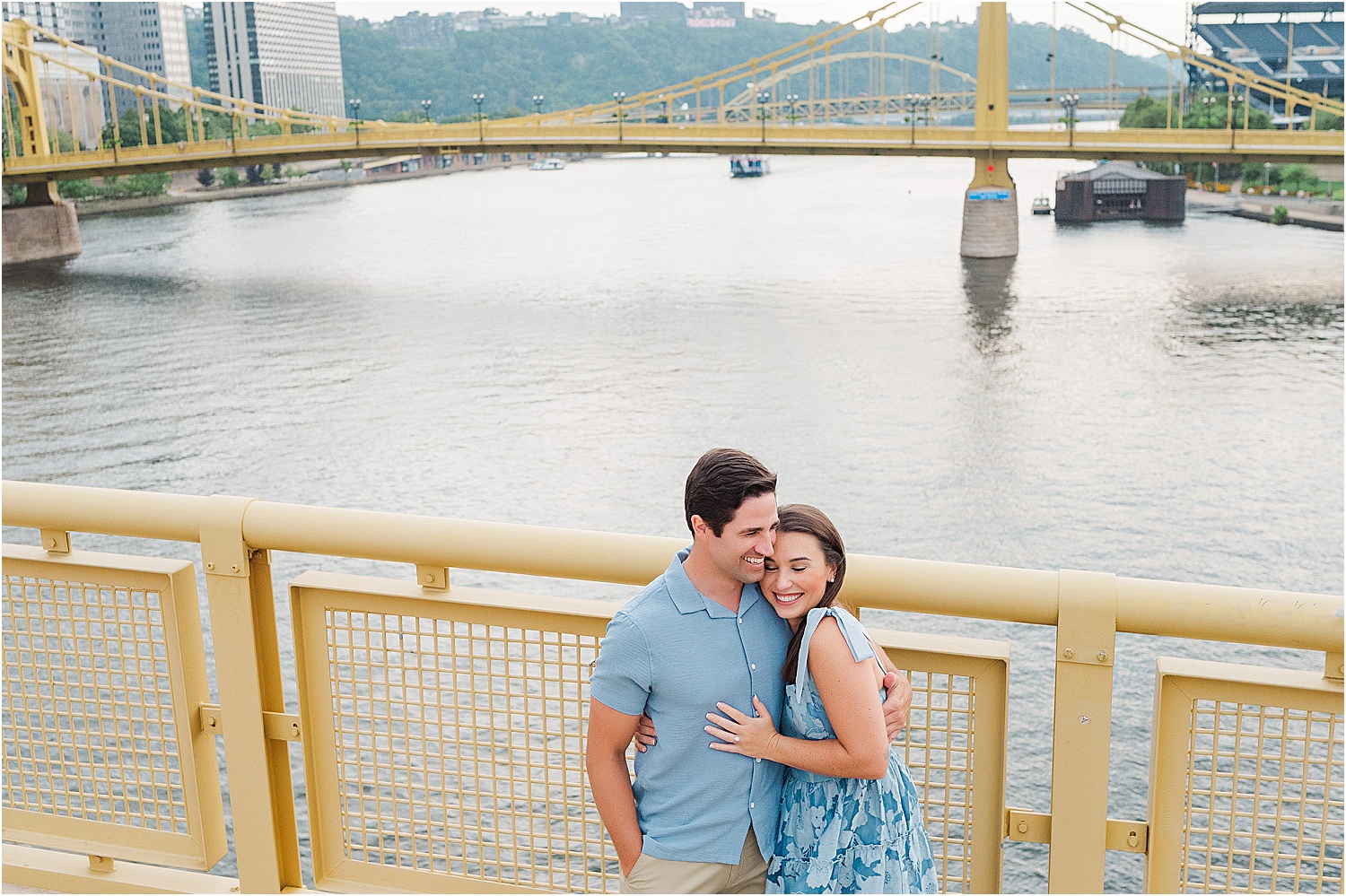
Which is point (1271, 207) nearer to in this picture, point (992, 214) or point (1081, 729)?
point (992, 214)

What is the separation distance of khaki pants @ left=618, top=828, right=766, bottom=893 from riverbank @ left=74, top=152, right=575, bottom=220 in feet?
221

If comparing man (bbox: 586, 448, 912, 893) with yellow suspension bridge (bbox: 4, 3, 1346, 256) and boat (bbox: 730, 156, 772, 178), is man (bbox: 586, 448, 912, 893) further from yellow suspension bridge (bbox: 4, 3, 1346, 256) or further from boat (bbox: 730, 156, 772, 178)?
boat (bbox: 730, 156, 772, 178)

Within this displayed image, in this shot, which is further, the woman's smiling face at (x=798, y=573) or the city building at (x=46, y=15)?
the city building at (x=46, y=15)

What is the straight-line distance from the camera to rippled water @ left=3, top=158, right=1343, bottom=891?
56.3 ft

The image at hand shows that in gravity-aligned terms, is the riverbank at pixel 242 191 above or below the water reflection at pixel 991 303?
above

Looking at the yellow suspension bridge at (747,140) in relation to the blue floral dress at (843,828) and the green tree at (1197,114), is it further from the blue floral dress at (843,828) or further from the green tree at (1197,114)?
the blue floral dress at (843,828)

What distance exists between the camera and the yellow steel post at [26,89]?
4938cm

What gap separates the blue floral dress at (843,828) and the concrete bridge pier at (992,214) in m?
44.3

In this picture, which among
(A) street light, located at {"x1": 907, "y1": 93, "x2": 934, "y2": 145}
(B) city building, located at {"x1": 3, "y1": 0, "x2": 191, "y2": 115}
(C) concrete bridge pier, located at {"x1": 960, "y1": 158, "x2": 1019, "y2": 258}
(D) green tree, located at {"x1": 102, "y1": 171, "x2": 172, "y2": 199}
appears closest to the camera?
(A) street light, located at {"x1": 907, "y1": 93, "x2": 934, "y2": 145}

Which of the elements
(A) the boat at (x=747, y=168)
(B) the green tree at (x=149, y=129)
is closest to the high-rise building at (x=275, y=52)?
(B) the green tree at (x=149, y=129)

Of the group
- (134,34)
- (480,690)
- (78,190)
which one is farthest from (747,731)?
(134,34)

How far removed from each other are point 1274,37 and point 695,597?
308ft

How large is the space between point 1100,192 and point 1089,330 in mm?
33362

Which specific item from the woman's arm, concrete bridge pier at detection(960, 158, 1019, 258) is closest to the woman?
the woman's arm
